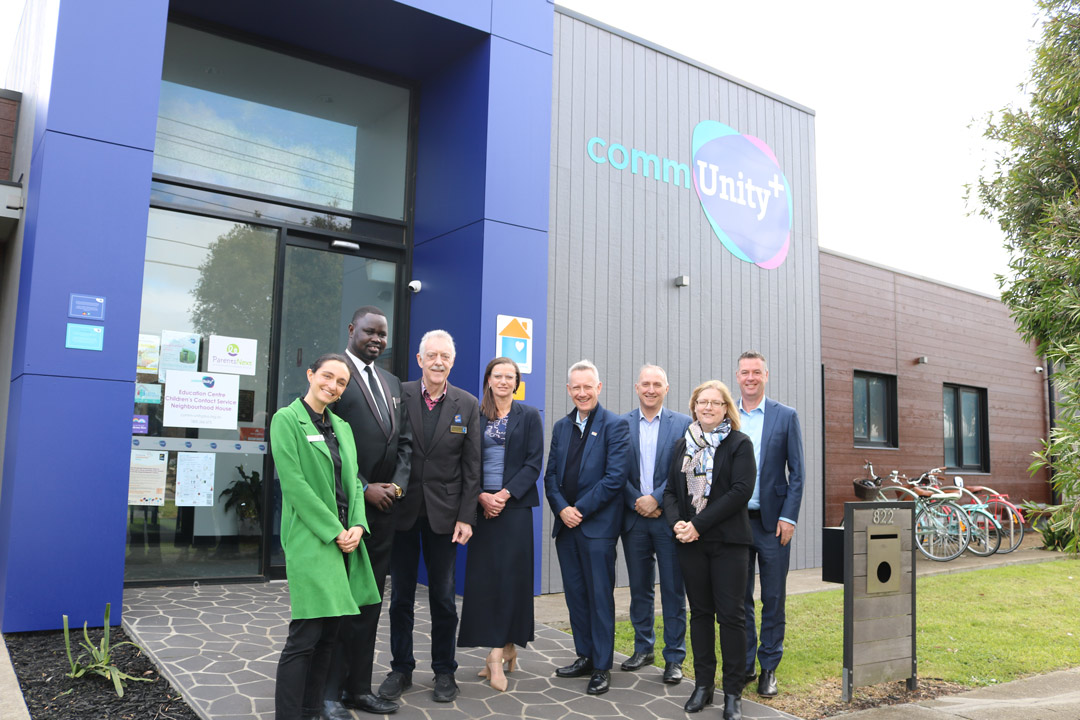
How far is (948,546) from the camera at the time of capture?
33.6ft

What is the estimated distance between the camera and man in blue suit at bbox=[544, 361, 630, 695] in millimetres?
4551

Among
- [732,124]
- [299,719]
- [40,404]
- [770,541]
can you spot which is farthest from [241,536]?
[732,124]

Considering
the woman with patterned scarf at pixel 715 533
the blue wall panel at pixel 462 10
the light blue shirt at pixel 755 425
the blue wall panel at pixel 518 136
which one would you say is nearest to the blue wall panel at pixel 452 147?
the blue wall panel at pixel 518 136

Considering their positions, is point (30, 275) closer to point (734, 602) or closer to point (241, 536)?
point (241, 536)

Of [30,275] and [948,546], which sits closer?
[30,275]

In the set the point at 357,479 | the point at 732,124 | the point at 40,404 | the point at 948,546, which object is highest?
the point at 732,124

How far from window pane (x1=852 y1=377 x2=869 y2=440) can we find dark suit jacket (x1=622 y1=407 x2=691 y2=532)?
25.2ft

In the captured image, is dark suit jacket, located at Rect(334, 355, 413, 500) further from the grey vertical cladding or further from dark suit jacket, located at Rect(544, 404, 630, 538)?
the grey vertical cladding

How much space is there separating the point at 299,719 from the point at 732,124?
7.92m

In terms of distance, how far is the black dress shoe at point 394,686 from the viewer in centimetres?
400

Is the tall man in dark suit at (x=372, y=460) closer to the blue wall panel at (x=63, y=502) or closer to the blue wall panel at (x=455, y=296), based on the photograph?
the blue wall panel at (x=63, y=502)

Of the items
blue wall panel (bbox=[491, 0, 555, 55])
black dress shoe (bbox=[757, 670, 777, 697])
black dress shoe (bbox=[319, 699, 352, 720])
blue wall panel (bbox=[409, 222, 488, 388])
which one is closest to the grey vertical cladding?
blue wall panel (bbox=[491, 0, 555, 55])

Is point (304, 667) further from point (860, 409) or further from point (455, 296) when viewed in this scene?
point (860, 409)

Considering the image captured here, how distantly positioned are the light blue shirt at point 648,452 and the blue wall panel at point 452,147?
2724mm
